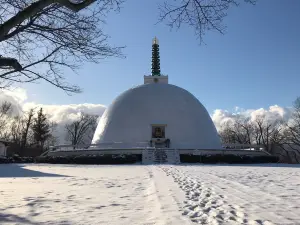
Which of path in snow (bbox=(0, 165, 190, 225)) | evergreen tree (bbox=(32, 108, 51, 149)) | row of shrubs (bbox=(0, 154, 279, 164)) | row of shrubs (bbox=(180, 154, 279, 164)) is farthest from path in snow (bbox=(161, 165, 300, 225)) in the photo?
evergreen tree (bbox=(32, 108, 51, 149))

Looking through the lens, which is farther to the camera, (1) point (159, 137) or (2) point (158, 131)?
(2) point (158, 131)

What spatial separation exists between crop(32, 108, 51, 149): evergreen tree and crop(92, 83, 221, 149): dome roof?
1161 inches

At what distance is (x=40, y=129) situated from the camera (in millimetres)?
56656

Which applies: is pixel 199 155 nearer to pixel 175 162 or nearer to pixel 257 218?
pixel 175 162

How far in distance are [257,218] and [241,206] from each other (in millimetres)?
770

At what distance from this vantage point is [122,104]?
3066 cm

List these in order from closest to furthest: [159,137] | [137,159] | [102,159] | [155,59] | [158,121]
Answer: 1. [102,159]
2. [137,159]
3. [159,137]
4. [158,121]
5. [155,59]

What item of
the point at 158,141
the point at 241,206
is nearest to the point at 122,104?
the point at 158,141

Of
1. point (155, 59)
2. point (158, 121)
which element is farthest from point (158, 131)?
point (155, 59)

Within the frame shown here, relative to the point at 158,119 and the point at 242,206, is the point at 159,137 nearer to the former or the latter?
the point at 158,119

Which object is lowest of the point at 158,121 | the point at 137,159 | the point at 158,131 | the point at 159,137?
the point at 137,159

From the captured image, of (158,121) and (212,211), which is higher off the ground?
(158,121)

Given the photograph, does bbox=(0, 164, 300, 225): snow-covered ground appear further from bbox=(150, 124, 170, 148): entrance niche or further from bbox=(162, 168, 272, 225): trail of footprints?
bbox=(150, 124, 170, 148): entrance niche

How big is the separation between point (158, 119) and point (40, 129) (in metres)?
35.3
